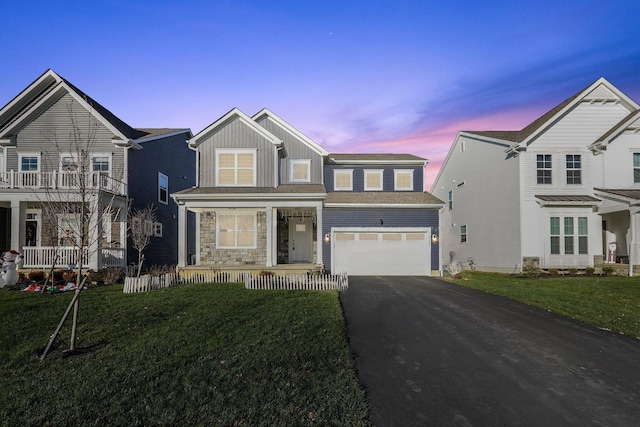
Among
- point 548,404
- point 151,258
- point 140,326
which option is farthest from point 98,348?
point 151,258

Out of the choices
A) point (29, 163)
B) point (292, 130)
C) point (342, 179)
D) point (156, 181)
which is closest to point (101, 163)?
point (156, 181)

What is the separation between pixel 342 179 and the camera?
20.3 meters

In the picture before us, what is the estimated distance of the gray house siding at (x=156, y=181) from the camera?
19.1 m

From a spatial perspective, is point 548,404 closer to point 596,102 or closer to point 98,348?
point 98,348

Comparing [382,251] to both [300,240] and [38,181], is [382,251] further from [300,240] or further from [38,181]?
[38,181]

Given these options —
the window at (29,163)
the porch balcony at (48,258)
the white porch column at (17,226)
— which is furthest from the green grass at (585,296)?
the window at (29,163)

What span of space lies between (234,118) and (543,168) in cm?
1675

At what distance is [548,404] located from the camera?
4473 millimetres

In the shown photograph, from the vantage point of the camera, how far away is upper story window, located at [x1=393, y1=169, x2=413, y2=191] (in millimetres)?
20344

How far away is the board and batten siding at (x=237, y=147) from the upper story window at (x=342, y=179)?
3951 millimetres

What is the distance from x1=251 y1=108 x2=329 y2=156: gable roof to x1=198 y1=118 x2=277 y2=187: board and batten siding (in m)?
1.76

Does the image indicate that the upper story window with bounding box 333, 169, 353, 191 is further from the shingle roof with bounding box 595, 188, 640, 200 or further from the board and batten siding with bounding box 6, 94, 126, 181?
the shingle roof with bounding box 595, 188, 640, 200

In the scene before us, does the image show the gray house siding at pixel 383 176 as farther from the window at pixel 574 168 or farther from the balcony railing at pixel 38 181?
the balcony railing at pixel 38 181

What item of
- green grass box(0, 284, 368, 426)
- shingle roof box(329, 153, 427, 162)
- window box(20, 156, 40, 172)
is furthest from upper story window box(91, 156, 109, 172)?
shingle roof box(329, 153, 427, 162)
